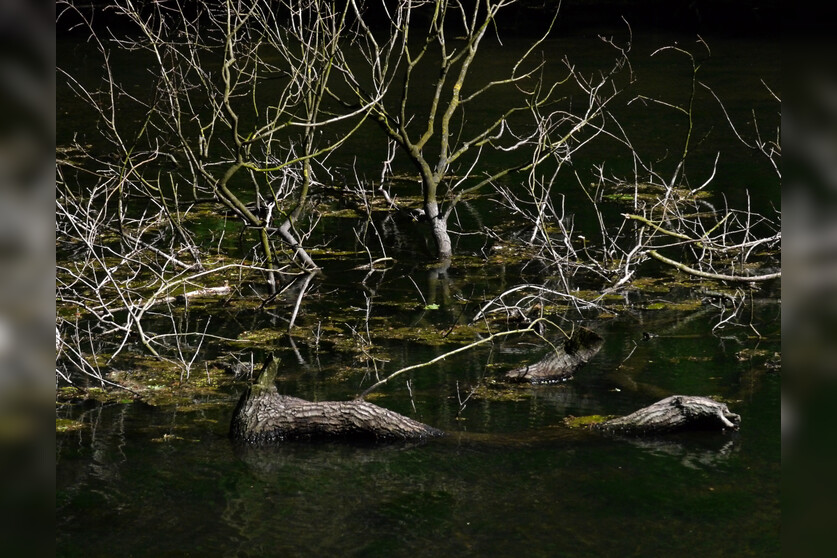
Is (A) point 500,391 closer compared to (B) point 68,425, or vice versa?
(B) point 68,425

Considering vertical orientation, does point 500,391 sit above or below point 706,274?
below

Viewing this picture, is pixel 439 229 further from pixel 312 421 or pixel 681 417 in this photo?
pixel 681 417

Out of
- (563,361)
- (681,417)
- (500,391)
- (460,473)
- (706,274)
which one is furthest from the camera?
(563,361)

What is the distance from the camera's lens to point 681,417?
6059mm

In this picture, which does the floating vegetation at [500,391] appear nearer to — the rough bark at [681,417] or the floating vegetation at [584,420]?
the floating vegetation at [584,420]

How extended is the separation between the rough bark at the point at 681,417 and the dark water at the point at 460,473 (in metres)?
0.08

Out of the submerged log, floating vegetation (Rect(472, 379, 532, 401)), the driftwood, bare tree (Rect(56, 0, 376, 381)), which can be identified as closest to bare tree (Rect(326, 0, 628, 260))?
bare tree (Rect(56, 0, 376, 381))

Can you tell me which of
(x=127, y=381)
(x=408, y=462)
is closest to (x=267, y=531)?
A: (x=408, y=462)

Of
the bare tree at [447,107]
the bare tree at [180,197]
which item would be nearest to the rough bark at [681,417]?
the bare tree at [180,197]

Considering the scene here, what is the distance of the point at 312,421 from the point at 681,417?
2152 mm

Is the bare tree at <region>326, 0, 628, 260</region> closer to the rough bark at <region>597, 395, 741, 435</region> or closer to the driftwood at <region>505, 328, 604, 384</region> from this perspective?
the driftwood at <region>505, 328, 604, 384</region>

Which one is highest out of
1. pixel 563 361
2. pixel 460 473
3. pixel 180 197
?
pixel 180 197

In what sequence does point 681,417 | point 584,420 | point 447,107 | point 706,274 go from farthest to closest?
point 447,107, point 584,420, point 681,417, point 706,274

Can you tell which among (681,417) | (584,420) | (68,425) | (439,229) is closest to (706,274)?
(681,417)
